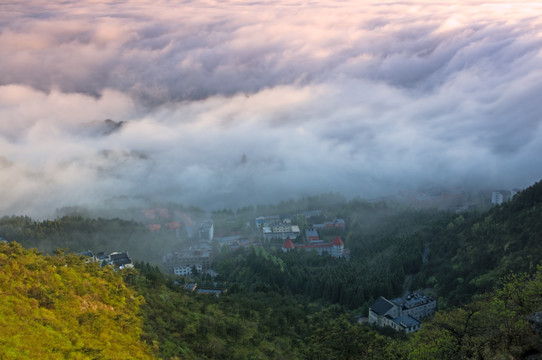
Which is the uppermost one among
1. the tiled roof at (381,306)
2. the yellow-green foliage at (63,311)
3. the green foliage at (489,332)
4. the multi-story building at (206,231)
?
the yellow-green foliage at (63,311)

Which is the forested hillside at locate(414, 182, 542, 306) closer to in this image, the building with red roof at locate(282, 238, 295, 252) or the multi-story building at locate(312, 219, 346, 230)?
the building with red roof at locate(282, 238, 295, 252)

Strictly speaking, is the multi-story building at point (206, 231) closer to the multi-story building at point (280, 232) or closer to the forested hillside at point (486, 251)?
the multi-story building at point (280, 232)

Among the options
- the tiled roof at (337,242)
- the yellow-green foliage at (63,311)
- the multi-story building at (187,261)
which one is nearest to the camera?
the yellow-green foliage at (63,311)

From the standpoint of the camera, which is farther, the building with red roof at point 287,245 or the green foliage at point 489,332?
the building with red roof at point 287,245

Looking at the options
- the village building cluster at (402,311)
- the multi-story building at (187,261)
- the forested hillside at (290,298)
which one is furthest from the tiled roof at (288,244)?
the village building cluster at (402,311)

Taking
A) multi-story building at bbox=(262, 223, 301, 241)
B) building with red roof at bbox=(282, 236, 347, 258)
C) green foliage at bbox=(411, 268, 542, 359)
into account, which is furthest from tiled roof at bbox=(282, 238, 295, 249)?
green foliage at bbox=(411, 268, 542, 359)

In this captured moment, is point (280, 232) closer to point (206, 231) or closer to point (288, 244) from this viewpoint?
point (288, 244)

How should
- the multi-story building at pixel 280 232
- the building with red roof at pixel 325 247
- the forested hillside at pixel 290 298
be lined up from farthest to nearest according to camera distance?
the multi-story building at pixel 280 232 < the building with red roof at pixel 325 247 < the forested hillside at pixel 290 298

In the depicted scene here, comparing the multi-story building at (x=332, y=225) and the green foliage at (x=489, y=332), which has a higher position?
the green foliage at (x=489, y=332)

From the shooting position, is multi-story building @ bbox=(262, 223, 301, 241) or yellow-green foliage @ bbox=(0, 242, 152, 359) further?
multi-story building @ bbox=(262, 223, 301, 241)

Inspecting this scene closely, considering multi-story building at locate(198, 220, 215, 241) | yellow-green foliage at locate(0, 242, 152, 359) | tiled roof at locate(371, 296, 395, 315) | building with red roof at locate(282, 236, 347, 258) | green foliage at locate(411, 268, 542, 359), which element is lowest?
building with red roof at locate(282, 236, 347, 258)

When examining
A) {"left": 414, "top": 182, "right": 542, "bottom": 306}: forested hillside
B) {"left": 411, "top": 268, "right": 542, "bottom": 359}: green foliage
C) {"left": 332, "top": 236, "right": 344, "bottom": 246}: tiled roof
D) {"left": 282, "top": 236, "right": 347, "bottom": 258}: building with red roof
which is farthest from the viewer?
{"left": 332, "top": 236, "right": 344, "bottom": 246}: tiled roof
